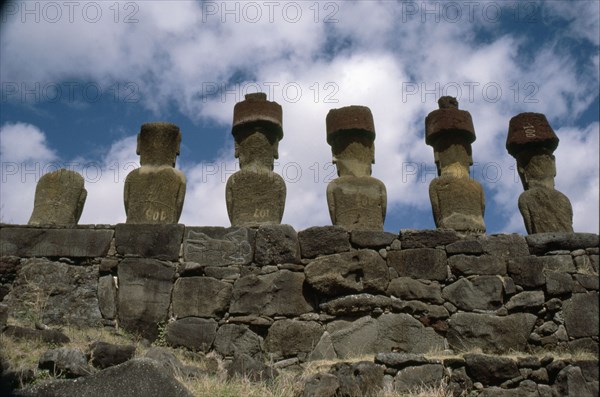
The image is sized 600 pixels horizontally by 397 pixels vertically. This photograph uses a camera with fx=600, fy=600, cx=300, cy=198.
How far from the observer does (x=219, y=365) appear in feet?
19.3

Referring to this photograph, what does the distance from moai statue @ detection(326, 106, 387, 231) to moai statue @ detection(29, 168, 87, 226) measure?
9.42ft

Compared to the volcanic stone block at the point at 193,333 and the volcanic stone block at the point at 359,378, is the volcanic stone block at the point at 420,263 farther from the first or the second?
the volcanic stone block at the point at 193,333

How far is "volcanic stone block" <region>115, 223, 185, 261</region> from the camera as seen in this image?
6379 mm

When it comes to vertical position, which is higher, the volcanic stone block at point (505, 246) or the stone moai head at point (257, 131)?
the stone moai head at point (257, 131)

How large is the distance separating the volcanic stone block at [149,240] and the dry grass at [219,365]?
867 millimetres

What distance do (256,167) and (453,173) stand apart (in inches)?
93.0

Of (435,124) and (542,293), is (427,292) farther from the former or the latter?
(435,124)

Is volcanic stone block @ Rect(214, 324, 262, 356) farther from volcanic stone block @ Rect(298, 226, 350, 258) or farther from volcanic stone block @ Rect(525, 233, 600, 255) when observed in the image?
volcanic stone block @ Rect(525, 233, 600, 255)

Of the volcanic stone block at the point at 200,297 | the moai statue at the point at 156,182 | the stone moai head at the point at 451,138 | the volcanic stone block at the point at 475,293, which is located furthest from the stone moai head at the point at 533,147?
the moai statue at the point at 156,182

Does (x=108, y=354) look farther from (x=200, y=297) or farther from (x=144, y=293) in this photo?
(x=200, y=297)

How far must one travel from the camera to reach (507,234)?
648 centimetres

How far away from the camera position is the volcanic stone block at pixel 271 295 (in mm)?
6176

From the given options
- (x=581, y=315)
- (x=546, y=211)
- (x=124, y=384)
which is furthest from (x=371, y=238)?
(x=124, y=384)

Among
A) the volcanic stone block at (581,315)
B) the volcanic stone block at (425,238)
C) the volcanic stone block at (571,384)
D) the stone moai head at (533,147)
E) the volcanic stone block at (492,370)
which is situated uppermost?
the stone moai head at (533,147)
